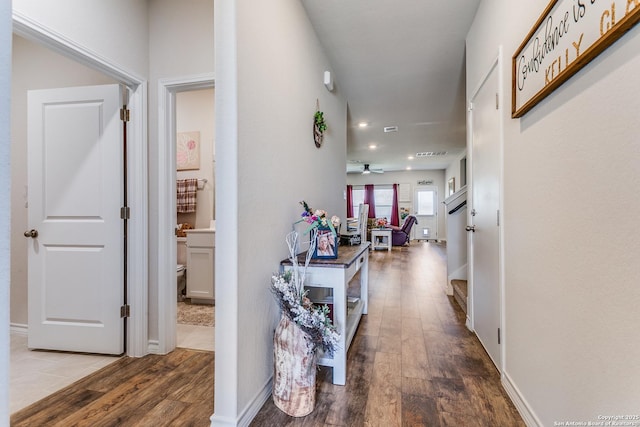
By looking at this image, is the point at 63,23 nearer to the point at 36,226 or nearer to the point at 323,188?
the point at 36,226

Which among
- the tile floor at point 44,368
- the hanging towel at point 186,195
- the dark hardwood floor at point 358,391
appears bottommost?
the tile floor at point 44,368

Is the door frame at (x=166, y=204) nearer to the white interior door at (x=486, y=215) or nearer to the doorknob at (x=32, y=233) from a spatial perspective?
the doorknob at (x=32, y=233)

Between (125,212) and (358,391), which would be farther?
(125,212)

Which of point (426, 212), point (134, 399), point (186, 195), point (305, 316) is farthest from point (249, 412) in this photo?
point (426, 212)

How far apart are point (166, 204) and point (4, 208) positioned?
165cm

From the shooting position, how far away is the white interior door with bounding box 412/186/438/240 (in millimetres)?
10586

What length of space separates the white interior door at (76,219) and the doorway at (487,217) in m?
2.59

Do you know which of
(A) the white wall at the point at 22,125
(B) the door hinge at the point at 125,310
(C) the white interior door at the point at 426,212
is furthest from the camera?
(C) the white interior door at the point at 426,212

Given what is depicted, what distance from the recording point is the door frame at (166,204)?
7.07 ft

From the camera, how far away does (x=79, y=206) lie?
2.17m

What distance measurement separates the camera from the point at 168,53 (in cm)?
218

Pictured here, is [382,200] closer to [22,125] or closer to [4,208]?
[22,125]

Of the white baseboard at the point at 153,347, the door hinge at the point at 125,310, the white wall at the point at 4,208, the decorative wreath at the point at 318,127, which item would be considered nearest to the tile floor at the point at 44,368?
the white baseboard at the point at 153,347

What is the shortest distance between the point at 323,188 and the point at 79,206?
77.9 inches
